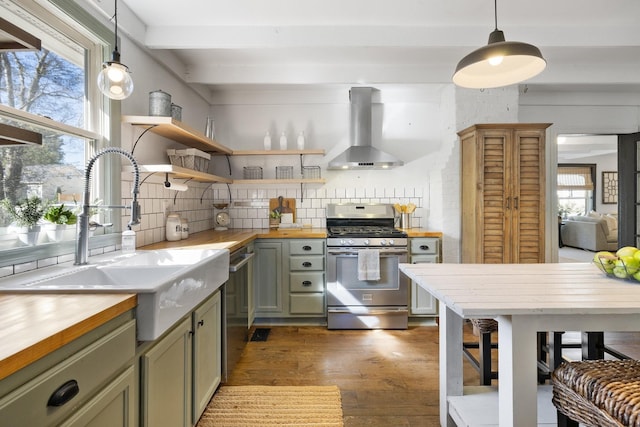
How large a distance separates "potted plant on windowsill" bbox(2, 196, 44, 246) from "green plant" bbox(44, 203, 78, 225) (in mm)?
34

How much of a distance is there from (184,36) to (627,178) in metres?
5.31

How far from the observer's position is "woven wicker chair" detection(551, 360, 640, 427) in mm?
1011

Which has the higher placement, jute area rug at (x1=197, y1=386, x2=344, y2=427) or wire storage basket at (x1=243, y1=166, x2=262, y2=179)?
wire storage basket at (x1=243, y1=166, x2=262, y2=179)

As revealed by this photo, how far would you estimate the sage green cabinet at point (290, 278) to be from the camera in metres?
3.45

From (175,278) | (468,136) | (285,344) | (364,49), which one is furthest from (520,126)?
(175,278)

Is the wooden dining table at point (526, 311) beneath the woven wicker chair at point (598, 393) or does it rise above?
above

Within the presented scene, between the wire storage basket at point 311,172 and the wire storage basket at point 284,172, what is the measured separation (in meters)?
0.16

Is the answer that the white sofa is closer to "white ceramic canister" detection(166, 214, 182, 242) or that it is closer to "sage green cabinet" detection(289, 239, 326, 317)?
"sage green cabinet" detection(289, 239, 326, 317)

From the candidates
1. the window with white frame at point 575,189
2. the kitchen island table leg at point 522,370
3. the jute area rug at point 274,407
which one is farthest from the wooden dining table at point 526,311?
the window with white frame at point 575,189

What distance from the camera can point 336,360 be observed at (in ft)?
8.89

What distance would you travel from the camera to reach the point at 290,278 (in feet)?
11.3

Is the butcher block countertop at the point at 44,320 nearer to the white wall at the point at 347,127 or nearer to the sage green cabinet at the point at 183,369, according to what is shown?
the sage green cabinet at the point at 183,369

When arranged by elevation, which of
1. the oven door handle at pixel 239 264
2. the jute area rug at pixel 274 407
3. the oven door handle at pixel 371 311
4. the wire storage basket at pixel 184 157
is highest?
the wire storage basket at pixel 184 157

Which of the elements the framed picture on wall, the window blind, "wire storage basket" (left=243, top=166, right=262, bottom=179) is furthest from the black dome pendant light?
the framed picture on wall
